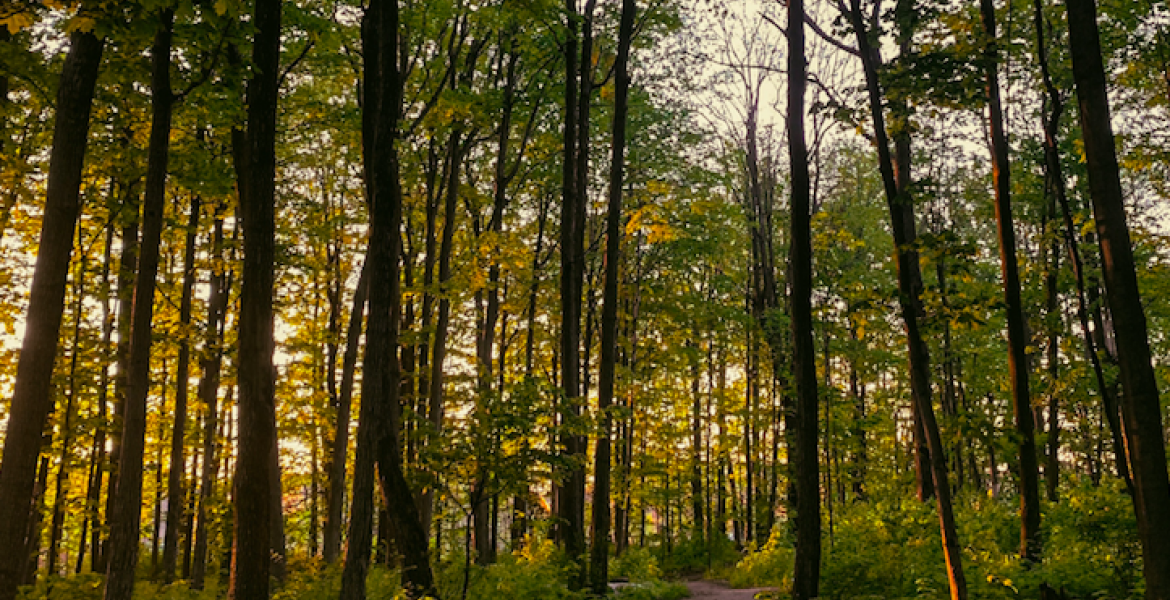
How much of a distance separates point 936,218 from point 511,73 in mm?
18500

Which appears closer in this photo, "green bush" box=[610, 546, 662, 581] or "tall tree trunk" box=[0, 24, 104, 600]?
"tall tree trunk" box=[0, 24, 104, 600]

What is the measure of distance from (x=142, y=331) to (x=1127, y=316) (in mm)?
10368

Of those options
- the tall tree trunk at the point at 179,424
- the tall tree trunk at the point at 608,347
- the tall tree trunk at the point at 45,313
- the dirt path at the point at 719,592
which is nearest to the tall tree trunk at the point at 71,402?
the tall tree trunk at the point at 179,424

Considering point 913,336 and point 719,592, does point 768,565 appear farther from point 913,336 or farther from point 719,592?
point 913,336

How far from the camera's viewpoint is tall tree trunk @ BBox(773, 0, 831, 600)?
10555 mm

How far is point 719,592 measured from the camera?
16703mm

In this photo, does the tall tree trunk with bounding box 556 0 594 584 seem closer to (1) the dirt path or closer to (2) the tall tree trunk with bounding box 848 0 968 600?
(1) the dirt path

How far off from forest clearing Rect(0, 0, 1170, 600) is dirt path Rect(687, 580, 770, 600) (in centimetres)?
35

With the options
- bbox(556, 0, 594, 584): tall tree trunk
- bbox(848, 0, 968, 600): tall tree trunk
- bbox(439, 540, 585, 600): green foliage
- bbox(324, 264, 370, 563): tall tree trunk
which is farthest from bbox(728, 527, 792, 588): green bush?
bbox(324, 264, 370, 563): tall tree trunk

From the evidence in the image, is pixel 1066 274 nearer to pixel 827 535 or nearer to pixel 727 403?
pixel 827 535

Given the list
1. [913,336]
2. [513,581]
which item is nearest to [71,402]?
[513,581]

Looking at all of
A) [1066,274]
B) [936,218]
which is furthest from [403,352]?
[936,218]

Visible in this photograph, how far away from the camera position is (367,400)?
8.50m

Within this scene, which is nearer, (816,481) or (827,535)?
(816,481)
